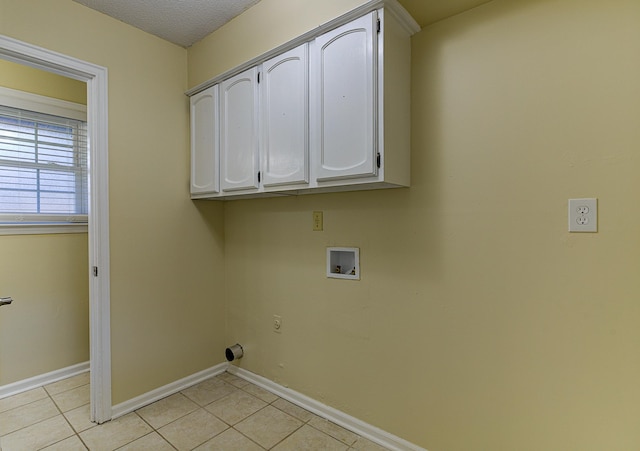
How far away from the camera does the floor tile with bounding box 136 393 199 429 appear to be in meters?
2.03

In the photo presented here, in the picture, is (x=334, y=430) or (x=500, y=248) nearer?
(x=500, y=248)

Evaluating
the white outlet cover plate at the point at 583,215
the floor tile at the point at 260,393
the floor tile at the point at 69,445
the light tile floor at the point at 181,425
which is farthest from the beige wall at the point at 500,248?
the floor tile at the point at 69,445

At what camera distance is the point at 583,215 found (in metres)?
1.29

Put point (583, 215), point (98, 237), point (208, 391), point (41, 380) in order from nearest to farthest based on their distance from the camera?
1. point (583, 215)
2. point (98, 237)
3. point (208, 391)
4. point (41, 380)

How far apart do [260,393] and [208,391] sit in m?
0.39

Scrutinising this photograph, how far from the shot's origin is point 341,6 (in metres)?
1.63

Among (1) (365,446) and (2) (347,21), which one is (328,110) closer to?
(2) (347,21)

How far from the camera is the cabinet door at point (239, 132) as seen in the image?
6.51ft

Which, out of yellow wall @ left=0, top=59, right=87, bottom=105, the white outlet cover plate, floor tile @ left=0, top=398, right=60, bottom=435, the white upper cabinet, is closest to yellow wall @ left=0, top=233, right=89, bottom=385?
floor tile @ left=0, top=398, right=60, bottom=435

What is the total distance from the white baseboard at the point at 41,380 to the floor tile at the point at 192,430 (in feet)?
4.18

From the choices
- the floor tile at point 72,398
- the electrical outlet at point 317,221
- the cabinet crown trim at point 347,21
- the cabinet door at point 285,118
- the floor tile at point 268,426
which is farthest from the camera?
the floor tile at point 72,398

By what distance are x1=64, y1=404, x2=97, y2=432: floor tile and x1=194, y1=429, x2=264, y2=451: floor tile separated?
2.50 ft

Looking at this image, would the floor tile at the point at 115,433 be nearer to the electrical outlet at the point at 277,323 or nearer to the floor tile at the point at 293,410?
the floor tile at the point at 293,410

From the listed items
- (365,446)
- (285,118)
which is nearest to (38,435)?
(365,446)
